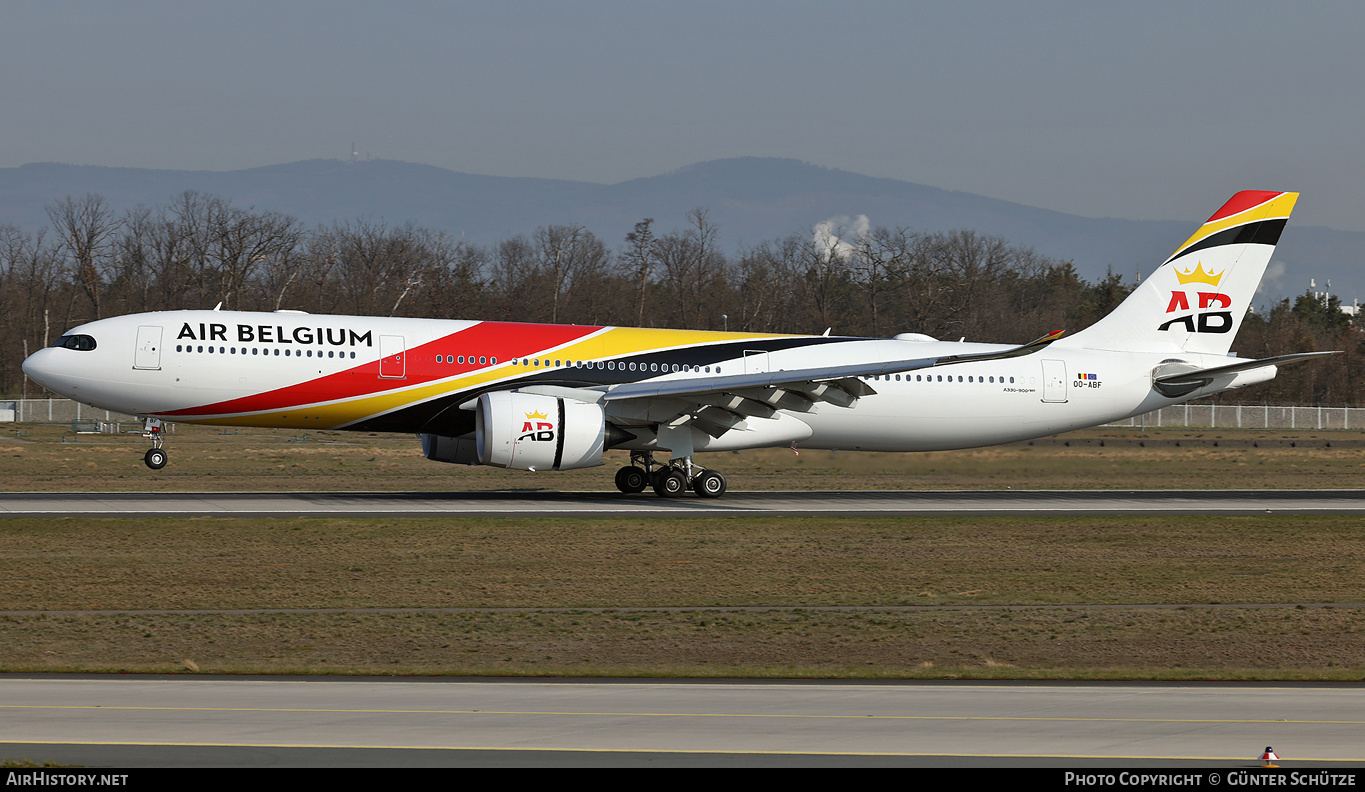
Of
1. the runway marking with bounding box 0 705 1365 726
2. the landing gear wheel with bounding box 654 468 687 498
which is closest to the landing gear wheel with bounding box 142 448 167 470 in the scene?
the landing gear wheel with bounding box 654 468 687 498

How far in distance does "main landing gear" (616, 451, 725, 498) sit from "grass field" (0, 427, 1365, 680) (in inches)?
179

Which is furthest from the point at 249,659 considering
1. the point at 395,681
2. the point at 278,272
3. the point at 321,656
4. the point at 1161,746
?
the point at 278,272

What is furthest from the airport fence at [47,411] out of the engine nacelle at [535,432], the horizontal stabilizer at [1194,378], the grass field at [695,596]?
the horizontal stabilizer at [1194,378]

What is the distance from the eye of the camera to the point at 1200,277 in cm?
3341

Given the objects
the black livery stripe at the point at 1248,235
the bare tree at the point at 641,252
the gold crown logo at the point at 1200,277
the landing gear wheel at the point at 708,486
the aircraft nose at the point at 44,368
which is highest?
the bare tree at the point at 641,252

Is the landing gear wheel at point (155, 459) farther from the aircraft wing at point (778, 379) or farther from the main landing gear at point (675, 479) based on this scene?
the main landing gear at point (675, 479)

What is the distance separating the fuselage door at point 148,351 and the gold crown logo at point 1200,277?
2503 cm

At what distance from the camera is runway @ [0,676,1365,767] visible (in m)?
9.03

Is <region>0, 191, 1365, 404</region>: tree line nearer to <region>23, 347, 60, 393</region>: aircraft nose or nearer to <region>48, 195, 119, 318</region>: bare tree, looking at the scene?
<region>48, 195, 119, 318</region>: bare tree

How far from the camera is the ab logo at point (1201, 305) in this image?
33312 millimetres

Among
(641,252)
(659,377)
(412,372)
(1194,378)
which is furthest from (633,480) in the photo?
(641,252)

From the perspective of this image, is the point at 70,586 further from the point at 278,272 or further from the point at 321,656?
the point at 278,272

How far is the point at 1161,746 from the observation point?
30.9 ft

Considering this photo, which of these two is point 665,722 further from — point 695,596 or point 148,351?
point 148,351
